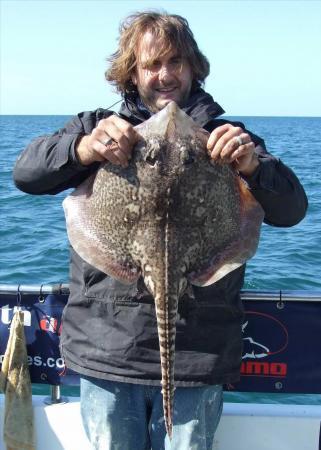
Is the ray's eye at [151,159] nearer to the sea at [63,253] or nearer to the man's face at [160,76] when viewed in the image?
the man's face at [160,76]

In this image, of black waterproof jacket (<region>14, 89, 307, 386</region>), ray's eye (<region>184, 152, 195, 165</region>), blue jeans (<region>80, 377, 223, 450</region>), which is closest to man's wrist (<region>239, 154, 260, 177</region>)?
black waterproof jacket (<region>14, 89, 307, 386</region>)

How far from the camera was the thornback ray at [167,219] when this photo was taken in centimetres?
248

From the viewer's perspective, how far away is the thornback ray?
2477 mm

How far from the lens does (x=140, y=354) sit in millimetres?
2850

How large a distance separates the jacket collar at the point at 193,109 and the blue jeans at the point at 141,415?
52.1 inches

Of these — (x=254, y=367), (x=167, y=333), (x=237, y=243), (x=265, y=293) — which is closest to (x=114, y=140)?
(x=237, y=243)

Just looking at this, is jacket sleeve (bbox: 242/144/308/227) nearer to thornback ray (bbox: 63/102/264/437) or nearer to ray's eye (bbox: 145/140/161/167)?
thornback ray (bbox: 63/102/264/437)

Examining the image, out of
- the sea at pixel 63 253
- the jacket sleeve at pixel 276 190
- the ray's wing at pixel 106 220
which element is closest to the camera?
the ray's wing at pixel 106 220

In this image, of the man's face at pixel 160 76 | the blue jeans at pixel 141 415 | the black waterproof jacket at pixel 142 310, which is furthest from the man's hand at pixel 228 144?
the blue jeans at pixel 141 415

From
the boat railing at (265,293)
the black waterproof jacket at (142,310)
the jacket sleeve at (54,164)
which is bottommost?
the boat railing at (265,293)

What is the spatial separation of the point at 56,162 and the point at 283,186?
→ 1077 millimetres

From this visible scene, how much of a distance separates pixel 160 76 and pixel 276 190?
798mm

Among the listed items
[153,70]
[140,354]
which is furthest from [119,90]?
[140,354]

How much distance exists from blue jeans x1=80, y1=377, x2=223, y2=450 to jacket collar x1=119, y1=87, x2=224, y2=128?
132 centimetres
